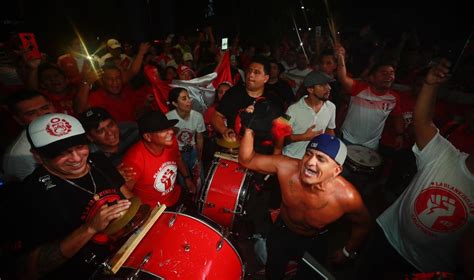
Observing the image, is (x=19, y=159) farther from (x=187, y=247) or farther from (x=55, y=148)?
(x=187, y=247)

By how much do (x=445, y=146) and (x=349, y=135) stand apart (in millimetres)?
2494

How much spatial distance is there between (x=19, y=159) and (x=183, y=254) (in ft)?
7.17

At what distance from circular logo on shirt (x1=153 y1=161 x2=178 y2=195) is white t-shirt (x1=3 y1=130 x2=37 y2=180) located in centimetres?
138

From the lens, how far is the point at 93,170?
2.57 m

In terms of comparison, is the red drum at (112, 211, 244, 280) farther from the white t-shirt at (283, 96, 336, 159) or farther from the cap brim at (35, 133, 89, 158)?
the white t-shirt at (283, 96, 336, 159)

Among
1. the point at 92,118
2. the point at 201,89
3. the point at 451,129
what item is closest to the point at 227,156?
the point at 92,118

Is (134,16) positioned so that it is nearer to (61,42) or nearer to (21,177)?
(61,42)

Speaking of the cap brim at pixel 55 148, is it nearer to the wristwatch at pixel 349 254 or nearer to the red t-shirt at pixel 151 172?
the red t-shirt at pixel 151 172

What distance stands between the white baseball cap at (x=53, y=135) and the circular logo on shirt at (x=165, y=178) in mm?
1262

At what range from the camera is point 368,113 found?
476cm

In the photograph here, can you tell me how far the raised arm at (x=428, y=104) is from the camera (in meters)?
2.54

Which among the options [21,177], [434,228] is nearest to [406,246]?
[434,228]

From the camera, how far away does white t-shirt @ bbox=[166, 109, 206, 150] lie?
193 inches

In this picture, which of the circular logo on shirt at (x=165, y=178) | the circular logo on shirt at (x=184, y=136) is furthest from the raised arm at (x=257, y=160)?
the circular logo on shirt at (x=184, y=136)
